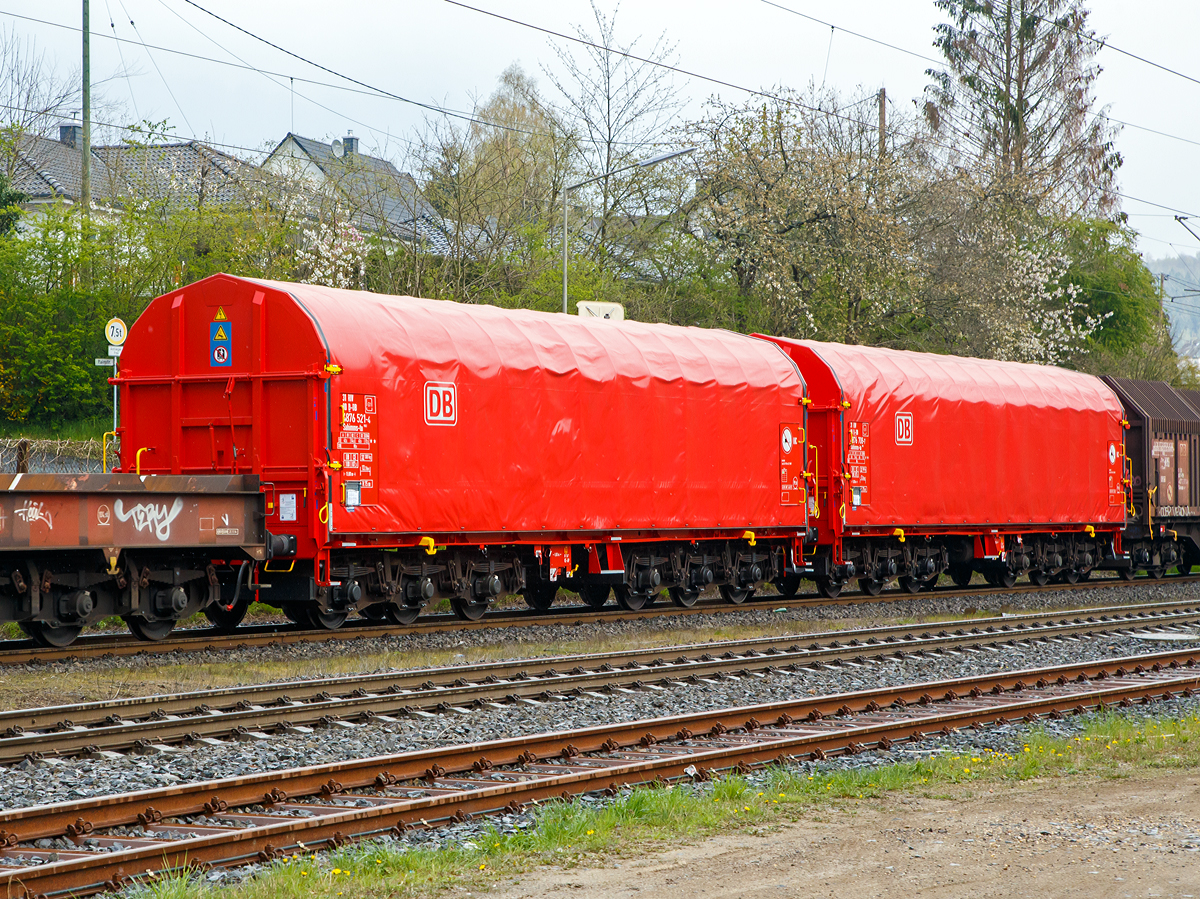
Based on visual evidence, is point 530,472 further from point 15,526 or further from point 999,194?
point 999,194

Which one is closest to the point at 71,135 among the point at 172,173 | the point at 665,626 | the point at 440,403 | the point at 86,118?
the point at 172,173

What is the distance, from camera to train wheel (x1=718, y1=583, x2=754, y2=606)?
19156mm

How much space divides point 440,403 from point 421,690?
4.65m

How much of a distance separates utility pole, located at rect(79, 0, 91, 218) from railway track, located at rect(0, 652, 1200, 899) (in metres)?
22.7

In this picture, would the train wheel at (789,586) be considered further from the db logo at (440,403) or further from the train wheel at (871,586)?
the db logo at (440,403)

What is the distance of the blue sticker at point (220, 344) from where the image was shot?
13641mm

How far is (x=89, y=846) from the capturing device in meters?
5.94

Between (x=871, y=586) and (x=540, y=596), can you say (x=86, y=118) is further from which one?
(x=871, y=586)

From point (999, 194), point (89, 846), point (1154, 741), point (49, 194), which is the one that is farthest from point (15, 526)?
point (49, 194)

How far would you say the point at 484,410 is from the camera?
14.6m

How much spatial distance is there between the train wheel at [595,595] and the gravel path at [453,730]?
6.03 meters

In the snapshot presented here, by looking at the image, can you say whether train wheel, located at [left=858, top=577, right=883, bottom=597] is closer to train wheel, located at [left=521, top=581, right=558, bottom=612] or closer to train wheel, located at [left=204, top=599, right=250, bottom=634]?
train wheel, located at [left=521, top=581, right=558, bottom=612]

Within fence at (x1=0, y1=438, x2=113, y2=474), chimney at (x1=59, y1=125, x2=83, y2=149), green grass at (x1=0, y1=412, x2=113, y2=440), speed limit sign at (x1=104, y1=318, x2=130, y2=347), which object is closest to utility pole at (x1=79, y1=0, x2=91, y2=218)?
green grass at (x1=0, y1=412, x2=113, y2=440)

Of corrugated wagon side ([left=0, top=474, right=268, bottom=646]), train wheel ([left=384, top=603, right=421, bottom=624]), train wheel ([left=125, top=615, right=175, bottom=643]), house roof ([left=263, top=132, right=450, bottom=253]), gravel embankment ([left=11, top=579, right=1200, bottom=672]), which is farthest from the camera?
house roof ([left=263, top=132, right=450, bottom=253])
